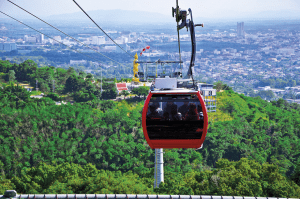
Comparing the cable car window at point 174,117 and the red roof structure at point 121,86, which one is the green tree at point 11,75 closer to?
the red roof structure at point 121,86

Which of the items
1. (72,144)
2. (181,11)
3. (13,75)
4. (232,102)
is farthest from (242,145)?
(13,75)

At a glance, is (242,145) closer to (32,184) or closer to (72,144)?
Result: (72,144)

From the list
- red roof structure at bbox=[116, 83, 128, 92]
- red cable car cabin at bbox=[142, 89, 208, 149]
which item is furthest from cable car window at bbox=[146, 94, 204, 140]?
red roof structure at bbox=[116, 83, 128, 92]

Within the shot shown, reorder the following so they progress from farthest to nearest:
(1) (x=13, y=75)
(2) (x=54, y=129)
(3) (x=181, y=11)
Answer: (1) (x=13, y=75)
(2) (x=54, y=129)
(3) (x=181, y=11)

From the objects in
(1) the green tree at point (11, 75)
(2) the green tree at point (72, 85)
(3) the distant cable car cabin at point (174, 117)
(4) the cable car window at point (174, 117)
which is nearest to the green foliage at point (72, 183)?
(3) the distant cable car cabin at point (174, 117)

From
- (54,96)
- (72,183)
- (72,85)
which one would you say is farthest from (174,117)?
(72,85)

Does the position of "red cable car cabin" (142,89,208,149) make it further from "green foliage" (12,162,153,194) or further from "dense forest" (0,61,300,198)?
"dense forest" (0,61,300,198)
